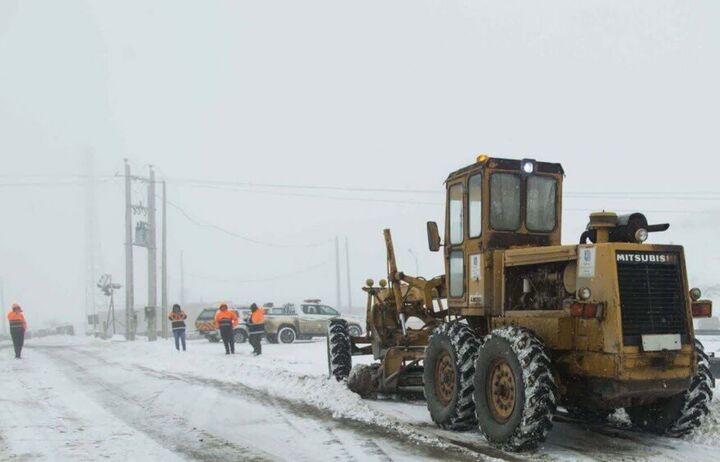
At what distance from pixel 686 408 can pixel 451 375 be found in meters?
2.49

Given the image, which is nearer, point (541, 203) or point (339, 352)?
point (541, 203)

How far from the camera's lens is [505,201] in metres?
8.28

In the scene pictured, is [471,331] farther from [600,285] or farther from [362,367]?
[362,367]

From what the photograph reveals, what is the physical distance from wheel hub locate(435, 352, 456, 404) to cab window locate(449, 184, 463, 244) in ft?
4.79

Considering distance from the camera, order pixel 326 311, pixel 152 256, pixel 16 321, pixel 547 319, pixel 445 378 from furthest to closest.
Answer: pixel 152 256 < pixel 326 311 < pixel 16 321 < pixel 445 378 < pixel 547 319

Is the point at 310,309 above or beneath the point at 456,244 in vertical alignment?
beneath

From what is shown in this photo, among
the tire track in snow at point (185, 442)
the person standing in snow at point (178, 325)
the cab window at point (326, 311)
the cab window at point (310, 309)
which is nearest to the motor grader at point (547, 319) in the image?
the tire track in snow at point (185, 442)

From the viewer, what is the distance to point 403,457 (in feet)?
21.3

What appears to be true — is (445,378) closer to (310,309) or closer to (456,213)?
(456,213)

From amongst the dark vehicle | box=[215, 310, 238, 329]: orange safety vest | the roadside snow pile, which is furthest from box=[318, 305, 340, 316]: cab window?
the roadside snow pile

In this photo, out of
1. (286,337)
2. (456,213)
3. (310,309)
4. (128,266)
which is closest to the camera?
(456,213)

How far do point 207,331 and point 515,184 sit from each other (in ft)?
72.3

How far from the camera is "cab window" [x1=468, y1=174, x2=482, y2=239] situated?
8.26 meters

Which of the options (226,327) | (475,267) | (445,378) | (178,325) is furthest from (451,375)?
(178,325)
